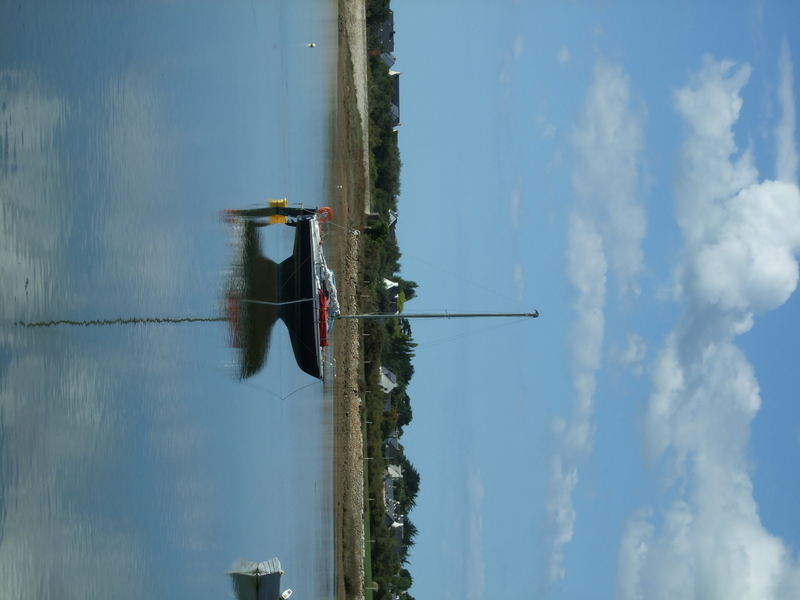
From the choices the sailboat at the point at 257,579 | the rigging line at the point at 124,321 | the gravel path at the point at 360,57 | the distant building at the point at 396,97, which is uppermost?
the distant building at the point at 396,97

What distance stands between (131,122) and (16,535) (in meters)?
7.57

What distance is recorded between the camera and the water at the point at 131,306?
10555 mm

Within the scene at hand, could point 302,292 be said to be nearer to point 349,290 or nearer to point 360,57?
point 349,290

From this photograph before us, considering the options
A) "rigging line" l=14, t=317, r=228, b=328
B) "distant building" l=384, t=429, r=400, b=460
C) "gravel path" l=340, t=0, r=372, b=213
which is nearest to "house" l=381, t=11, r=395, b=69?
"gravel path" l=340, t=0, r=372, b=213

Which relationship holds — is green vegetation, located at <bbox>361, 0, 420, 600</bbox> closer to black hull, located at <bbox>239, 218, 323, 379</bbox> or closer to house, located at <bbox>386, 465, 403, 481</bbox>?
house, located at <bbox>386, 465, 403, 481</bbox>

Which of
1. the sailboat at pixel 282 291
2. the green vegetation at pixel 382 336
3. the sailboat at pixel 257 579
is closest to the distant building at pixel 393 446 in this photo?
the green vegetation at pixel 382 336

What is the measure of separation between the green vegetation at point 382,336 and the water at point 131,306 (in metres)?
11.7

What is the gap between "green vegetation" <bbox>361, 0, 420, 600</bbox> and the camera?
36.4 m

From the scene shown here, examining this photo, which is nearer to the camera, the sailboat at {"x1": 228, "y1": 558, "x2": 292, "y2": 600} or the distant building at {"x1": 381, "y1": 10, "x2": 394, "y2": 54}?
the sailboat at {"x1": 228, "y1": 558, "x2": 292, "y2": 600}

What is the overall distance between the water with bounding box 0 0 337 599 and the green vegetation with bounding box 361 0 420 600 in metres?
11.7

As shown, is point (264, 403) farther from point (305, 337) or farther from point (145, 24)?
point (145, 24)

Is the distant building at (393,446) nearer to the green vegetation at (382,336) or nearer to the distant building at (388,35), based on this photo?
the green vegetation at (382,336)

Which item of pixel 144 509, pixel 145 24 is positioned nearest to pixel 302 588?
pixel 144 509

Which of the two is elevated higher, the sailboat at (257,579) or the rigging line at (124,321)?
the rigging line at (124,321)
